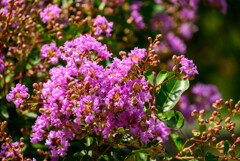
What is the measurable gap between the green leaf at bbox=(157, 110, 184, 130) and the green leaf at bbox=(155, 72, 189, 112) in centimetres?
2

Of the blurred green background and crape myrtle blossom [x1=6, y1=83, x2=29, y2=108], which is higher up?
the blurred green background

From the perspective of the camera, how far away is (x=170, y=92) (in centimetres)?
103

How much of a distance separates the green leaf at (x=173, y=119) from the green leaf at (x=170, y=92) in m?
0.02

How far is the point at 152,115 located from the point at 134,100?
5.3 inches

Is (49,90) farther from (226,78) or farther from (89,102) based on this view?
(226,78)

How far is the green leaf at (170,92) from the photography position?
1016 millimetres

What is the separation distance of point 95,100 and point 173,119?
0.27 meters

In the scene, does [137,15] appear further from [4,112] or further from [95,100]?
[95,100]

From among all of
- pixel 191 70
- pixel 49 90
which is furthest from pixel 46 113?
pixel 191 70

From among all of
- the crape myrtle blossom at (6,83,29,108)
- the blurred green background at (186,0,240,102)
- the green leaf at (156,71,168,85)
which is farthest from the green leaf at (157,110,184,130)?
the blurred green background at (186,0,240,102)

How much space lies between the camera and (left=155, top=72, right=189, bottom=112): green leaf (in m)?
1.02

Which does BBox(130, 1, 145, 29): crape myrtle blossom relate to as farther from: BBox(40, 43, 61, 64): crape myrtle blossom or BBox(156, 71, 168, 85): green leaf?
BBox(156, 71, 168, 85): green leaf

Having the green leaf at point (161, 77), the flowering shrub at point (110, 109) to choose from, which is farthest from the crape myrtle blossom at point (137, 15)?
the green leaf at point (161, 77)

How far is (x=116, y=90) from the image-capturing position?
898 millimetres
